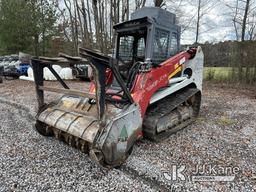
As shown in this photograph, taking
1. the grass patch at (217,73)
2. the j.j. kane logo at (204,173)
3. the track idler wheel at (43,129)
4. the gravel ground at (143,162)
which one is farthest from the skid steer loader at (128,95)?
the grass patch at (217,73)

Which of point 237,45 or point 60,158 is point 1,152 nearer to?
point 60,158

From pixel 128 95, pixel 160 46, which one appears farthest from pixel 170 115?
pixel 128 95

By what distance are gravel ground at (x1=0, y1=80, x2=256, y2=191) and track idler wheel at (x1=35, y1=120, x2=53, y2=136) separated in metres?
0.11

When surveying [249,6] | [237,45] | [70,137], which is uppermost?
[249,6]

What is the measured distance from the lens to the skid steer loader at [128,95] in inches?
121

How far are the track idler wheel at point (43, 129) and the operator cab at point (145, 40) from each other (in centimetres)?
140

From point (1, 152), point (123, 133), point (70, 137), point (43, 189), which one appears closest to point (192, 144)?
point (123, 133)

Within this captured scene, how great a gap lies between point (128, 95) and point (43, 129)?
188 cm

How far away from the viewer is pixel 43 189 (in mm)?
2822

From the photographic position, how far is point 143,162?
11.4 feet

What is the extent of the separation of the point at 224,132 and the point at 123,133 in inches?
100

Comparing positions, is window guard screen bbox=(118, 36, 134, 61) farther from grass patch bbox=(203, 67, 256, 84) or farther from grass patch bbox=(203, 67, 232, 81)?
grass patch bbox=(203, 67, 232, 81)

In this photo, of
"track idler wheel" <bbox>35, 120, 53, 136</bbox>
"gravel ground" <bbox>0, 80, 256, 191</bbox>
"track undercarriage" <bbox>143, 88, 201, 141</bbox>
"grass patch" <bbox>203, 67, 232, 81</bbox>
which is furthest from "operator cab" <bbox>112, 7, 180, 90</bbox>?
"grass patch" <bbox>203, 67, 232, 81</bbox>

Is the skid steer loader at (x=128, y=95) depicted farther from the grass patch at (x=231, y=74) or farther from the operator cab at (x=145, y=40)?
the grass patch at (x=231, y=74)
